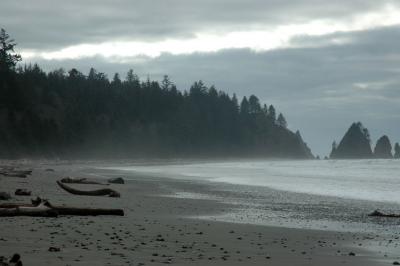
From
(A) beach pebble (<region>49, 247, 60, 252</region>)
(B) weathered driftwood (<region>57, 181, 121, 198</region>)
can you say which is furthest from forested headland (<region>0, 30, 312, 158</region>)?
(A) beach pebble (<region>49, 247, 60, 252</region>)

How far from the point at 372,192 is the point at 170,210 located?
14764 millimetres

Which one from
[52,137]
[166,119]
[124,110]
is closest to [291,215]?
[52,137]

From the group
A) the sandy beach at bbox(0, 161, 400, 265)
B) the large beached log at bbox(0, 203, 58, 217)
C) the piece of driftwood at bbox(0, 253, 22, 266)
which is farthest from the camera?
the large beached log at bbox(0, 203, 58, 217)

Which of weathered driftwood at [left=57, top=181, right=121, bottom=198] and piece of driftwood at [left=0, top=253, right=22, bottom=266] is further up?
piece of driftwood at [left=0, top=253, right=22, bottom=266]

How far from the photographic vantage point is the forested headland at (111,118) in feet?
336

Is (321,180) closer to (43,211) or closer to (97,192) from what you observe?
(97,192)

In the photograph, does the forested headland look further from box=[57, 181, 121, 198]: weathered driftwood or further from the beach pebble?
the beach pebble

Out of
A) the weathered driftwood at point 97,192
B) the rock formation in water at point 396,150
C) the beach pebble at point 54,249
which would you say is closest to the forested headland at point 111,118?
the rock formation in water at point 396,150

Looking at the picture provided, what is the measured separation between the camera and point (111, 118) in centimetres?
14350

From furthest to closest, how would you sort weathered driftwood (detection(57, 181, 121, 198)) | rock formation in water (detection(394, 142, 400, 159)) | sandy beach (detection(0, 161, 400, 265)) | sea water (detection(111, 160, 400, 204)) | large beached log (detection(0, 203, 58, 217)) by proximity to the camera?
rock formation in water (detection(394, 142, 400, 159)), sea water (detection(111, 160, 400, 204)), weathered driftwood (detection(57, 181, 121, 198)), large beached log (detection(0, 203, 58, 217)), sandy beach (detection(0, 161, 400, 265))

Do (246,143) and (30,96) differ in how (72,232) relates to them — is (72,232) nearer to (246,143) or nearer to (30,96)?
(30,96)

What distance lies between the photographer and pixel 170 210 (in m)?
17.3

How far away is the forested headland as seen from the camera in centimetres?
10236

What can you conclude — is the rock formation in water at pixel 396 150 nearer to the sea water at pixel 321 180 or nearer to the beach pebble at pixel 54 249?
the sea water at pixel 321 180
